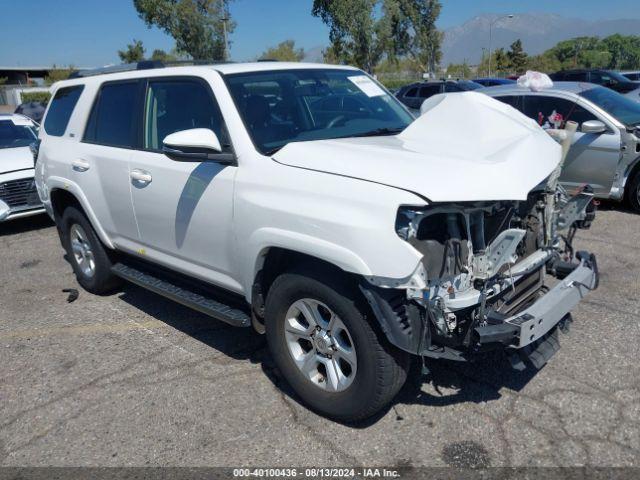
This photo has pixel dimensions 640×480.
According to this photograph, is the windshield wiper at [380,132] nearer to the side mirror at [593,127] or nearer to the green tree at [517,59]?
the side mirror at [593,127]

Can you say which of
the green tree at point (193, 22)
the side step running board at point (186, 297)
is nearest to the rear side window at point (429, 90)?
the side step running board at point (186, 297)

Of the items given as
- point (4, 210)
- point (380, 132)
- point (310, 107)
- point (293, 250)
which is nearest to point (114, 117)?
point (310, 107)

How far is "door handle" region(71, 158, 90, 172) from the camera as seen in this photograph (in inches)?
193

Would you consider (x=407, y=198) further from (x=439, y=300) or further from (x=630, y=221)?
(x=630, y=221)

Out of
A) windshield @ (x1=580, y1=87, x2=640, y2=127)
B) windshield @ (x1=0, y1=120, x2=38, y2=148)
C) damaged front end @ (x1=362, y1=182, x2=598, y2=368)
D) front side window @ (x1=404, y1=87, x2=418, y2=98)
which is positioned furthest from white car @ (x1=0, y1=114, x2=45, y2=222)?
front side window @ (x1=404, y1=87, x2=418, y2=98)

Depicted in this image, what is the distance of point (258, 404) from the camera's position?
11.7 ft

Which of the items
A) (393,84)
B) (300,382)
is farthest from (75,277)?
(393,84)

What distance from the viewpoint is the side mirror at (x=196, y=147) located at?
132 inches

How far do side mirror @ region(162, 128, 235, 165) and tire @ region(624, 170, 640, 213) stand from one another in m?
5.99

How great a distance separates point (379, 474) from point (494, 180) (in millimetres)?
1574

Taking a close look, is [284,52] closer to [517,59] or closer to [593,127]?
[517,59]

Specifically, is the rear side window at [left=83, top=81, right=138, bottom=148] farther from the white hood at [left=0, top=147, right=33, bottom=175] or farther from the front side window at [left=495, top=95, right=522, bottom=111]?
the front side window at [left=495, top=95, right=522, bottom=111]

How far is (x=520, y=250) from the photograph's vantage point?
11.0 ft

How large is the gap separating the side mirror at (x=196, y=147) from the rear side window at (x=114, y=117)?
103 centimetres
